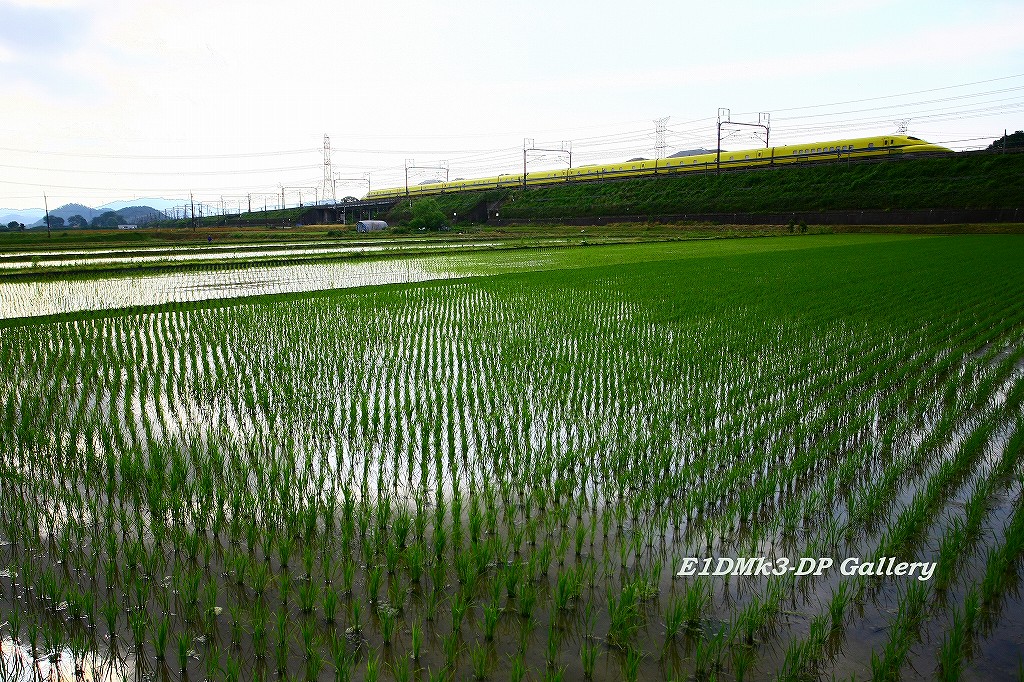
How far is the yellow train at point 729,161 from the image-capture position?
132 feet

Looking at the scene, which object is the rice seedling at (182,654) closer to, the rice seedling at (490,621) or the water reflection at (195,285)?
the rice seedling at (490,621)

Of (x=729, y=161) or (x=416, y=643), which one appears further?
(x=729, y=161)

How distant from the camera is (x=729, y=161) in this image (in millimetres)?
47531

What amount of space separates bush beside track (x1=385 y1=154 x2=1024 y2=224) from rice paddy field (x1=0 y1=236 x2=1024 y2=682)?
31355mm

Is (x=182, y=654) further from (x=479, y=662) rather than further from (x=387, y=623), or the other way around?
(x=479, y=662)

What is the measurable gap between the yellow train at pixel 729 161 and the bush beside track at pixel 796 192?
105 cm

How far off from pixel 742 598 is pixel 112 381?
6597 mm

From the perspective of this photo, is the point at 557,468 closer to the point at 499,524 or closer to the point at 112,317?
the point at 499,524

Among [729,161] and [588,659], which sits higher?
[729,161]

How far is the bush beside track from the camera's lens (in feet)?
115

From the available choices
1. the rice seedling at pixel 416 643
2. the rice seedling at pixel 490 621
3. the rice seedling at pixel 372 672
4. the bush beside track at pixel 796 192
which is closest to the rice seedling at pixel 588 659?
the rice seedling at pixel 490 621

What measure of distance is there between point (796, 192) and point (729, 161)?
25.3 ft

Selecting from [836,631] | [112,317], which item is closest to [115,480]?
[836,631]

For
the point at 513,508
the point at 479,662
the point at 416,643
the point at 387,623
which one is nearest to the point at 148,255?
the point at 513,508
